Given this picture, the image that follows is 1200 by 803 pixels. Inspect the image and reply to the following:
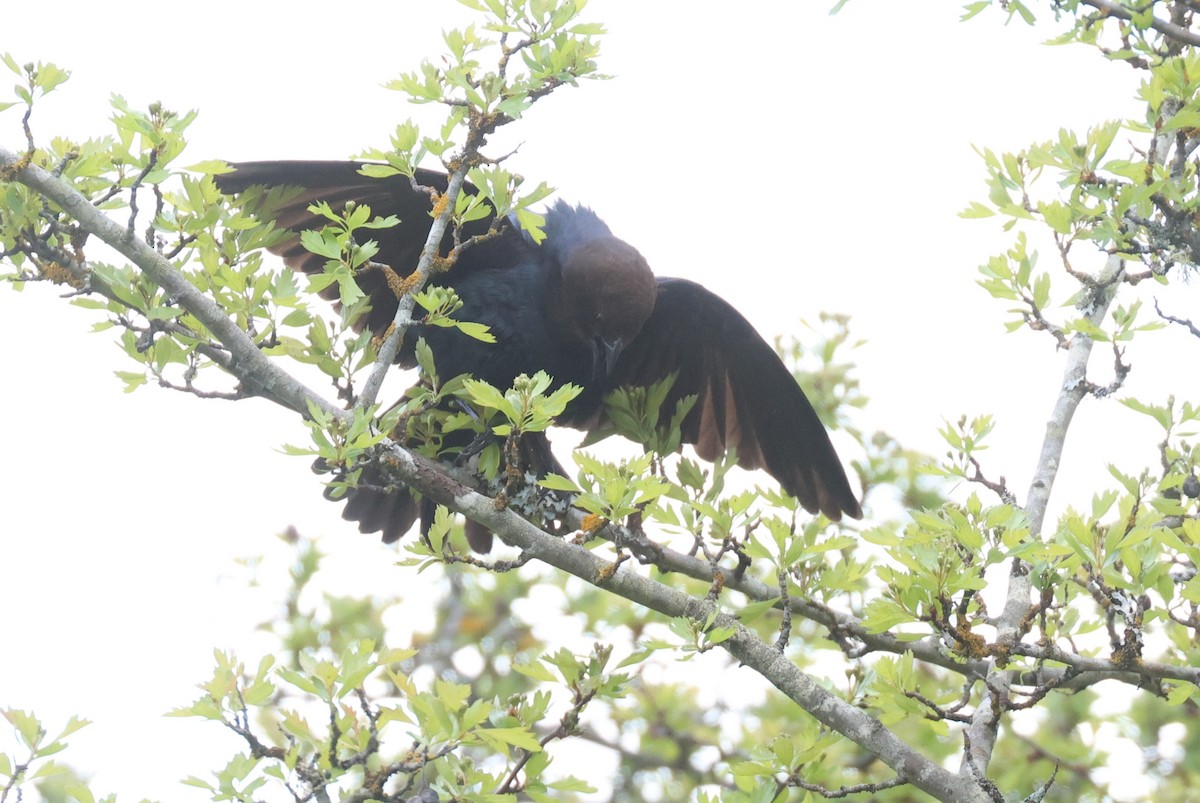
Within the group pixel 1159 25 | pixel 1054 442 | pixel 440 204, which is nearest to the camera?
pixel 1159 25

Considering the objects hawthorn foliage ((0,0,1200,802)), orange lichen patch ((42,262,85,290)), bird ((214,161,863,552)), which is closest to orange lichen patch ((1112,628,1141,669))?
hawthorn foliage ((0,0,1200,802))

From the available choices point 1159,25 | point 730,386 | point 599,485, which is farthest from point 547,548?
point 730,386

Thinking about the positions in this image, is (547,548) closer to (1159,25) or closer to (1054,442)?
(1054,442)

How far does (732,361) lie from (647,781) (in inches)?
61.7

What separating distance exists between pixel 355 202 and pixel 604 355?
41.4 inches

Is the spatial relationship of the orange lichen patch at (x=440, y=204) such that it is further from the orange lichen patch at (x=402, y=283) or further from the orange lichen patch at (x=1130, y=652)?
the orange lichen patch at (x=1130, y=652)

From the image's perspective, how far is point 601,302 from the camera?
4.21 m

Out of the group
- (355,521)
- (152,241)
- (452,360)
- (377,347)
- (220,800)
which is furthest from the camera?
(355,521)

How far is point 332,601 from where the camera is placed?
4691mm

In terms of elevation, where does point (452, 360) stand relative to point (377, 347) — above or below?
above

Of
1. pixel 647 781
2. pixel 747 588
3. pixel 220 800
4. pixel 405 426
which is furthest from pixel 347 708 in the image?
pixel 647 781

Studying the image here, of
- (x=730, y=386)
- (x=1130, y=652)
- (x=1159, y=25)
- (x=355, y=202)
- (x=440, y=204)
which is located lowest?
(x=1130, y=652)

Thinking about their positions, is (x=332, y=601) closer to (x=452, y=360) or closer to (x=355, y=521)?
(x=355, y=521)

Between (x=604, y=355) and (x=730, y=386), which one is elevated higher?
(x=730, y=386)
